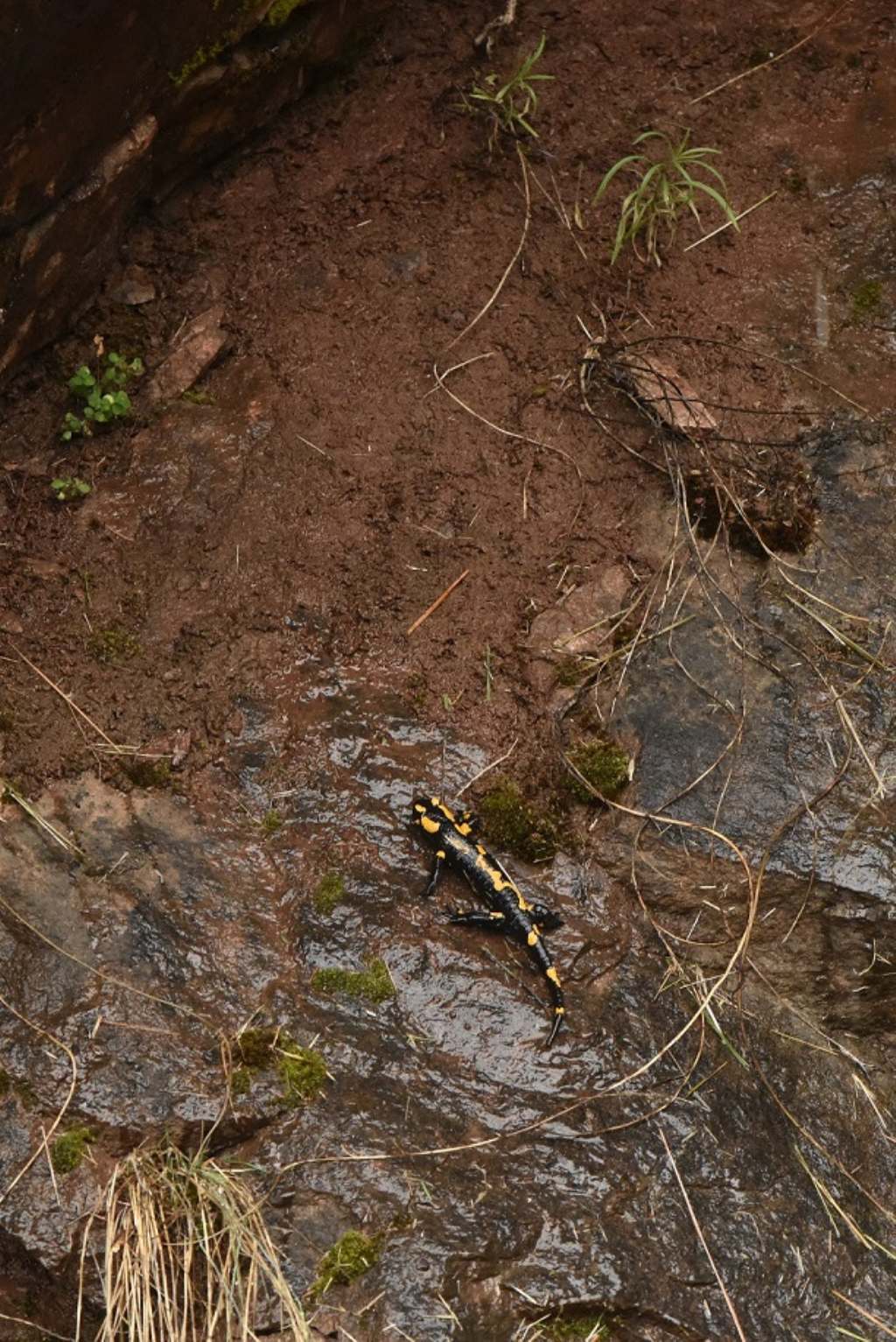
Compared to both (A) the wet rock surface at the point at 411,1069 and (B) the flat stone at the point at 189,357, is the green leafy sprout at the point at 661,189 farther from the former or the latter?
(A) the wet rock surface at the point at 411,1069

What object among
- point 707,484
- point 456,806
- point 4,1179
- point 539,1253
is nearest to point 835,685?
point 707,484

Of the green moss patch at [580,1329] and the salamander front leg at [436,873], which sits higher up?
the salamander front leg at [436,873]

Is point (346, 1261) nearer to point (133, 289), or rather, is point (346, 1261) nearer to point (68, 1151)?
point (68, 1151)

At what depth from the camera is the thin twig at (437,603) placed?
5.65 metres

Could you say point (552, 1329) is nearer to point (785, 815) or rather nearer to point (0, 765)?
point (785, 815)

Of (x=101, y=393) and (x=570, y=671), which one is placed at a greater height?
(x=101, y=393)

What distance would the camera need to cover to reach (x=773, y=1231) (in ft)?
15.8

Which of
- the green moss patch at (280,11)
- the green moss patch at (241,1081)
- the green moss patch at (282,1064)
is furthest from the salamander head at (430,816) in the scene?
the green moss patch at (280,11)

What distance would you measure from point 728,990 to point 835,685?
131 centimetres

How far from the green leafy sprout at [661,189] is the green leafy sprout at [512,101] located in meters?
0.49

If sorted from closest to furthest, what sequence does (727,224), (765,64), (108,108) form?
(108,108) < (727,224) < (765,64)

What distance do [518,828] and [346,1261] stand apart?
1.65 meters

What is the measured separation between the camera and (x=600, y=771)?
17.6 feet

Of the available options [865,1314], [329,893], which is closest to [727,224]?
[329,893]
